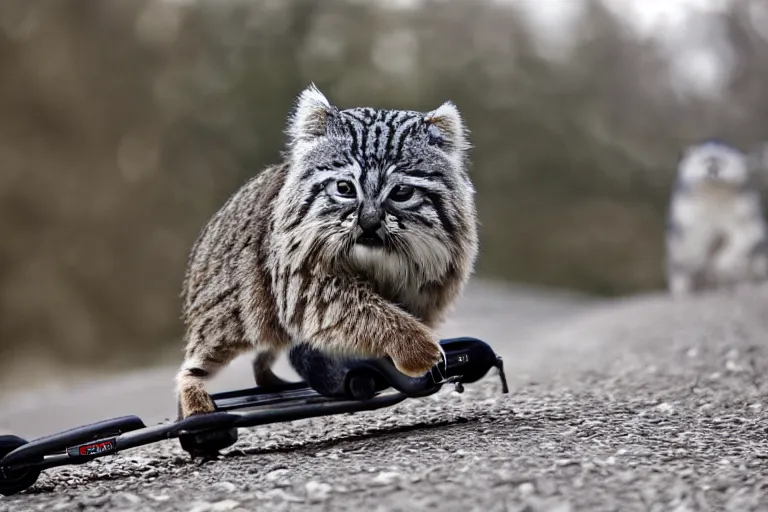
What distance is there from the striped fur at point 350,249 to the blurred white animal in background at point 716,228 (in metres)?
6.90

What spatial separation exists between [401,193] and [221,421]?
1144 mm

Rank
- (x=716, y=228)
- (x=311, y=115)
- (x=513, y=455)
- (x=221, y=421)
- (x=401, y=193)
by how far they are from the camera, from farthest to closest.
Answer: (x=716, y=228) → (x=311, y=115) → (x=221, y=421) → (x=401, y=193) → (x=513, y=455)

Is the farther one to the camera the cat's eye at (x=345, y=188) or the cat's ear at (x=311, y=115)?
the cat's ear at (x=311, y=115)

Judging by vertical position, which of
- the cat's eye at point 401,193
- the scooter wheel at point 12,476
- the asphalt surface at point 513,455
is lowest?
the asphalt surface at point 513,455

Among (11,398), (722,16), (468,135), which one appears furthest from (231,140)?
(468,135)

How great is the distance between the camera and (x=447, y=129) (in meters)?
3.61

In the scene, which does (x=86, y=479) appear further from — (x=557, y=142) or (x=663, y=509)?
(x=557, y=142)

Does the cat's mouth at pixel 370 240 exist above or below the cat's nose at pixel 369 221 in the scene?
below

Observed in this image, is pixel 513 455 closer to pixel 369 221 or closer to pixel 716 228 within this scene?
pixel 369 221

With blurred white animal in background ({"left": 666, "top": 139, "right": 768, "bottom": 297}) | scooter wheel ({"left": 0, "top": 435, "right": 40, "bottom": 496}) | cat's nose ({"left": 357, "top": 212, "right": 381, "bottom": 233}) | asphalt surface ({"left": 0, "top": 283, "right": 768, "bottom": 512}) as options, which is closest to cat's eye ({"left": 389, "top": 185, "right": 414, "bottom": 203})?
cat's nose ({"left": 357, "top": 212, "right": 381, "bottom": 233})

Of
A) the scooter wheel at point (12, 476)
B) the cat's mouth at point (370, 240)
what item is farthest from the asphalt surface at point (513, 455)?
the cat's mouth at point (370, 240)

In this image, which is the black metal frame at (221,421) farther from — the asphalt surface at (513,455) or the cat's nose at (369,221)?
the cat's nose at (369,221)

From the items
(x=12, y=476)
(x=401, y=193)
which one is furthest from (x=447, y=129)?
(x=12, y=476)

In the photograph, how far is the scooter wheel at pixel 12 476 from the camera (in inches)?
132
